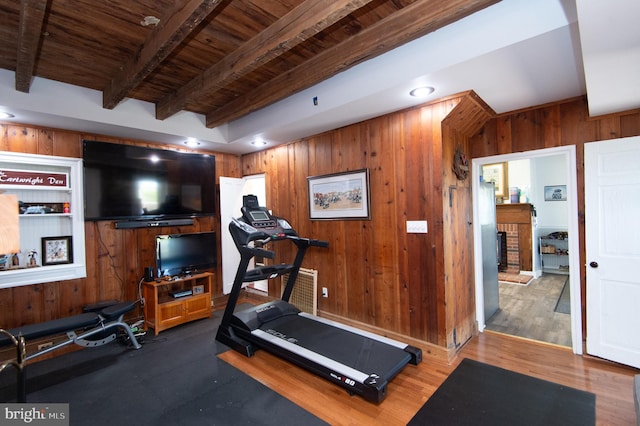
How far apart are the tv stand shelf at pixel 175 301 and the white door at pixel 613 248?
4.38 m

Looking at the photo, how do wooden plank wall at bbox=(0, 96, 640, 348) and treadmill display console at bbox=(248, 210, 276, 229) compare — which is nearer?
wooden plank wall at bbox=(0, 96, 640, 348)

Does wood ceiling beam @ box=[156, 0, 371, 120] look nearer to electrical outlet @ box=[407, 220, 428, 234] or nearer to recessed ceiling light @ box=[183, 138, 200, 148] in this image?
recessed ceiling light @ box=[183, 138, 200, 148]

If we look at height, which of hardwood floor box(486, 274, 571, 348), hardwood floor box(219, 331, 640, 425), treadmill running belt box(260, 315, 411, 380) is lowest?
hardwood floor box(219, 331, 640, 425)

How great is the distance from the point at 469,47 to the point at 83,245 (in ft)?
14.3

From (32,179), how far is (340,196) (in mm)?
3389

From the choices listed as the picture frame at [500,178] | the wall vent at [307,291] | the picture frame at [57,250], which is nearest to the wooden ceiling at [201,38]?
the picture frame at [57,250]

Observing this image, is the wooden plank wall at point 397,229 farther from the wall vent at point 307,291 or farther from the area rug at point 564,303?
the area rug at point 564,303

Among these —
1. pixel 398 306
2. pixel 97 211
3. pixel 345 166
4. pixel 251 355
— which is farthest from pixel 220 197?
pixel 398 306

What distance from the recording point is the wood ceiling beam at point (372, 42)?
1.90 m

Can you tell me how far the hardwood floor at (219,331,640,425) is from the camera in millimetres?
2184

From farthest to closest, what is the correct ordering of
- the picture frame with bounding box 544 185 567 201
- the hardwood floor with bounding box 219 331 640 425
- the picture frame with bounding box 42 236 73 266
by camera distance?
the picture frame with bounding box 544 185 567 201, the picture frame with bounding box 42 236 73 266, the hardwood floor with bounding box 219 331 640 425

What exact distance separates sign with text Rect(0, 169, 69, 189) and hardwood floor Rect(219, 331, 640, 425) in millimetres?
2675

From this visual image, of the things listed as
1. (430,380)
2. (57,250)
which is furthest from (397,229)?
(57,250)

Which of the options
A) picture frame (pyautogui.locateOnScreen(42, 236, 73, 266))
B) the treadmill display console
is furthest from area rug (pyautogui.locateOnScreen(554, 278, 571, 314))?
picture frame (pyautogui.locateOnScreen(42, 236, 73, 266))
